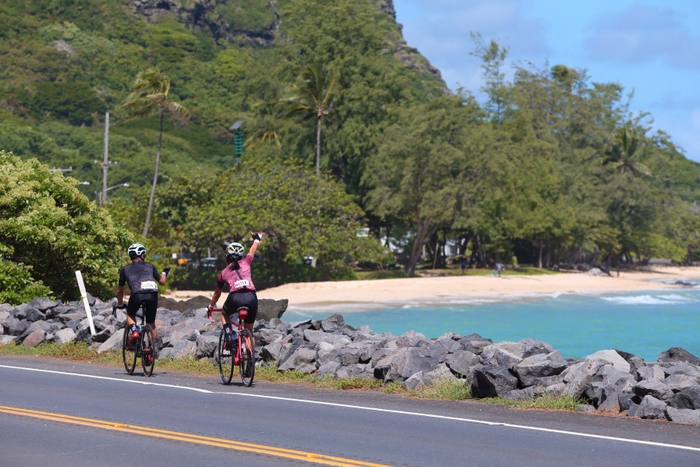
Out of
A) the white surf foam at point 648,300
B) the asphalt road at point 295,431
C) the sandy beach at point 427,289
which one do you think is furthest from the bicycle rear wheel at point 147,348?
the white surf foam at point 648,300

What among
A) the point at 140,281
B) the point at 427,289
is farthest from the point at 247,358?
the point at 427,289

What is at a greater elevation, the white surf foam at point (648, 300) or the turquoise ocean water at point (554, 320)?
the white surf foam at point (648, 300)

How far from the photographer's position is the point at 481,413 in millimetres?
11688

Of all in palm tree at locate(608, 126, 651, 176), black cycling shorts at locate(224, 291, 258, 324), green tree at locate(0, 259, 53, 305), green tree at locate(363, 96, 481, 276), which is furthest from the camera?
palm tree at locate(608, 126, 651, 176)

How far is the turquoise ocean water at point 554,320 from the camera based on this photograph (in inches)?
1463

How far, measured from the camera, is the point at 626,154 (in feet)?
287

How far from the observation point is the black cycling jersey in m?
14.4

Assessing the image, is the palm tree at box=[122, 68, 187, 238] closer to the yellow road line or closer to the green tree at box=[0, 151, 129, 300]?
the green tree at box=[0, 151, 129, 300]

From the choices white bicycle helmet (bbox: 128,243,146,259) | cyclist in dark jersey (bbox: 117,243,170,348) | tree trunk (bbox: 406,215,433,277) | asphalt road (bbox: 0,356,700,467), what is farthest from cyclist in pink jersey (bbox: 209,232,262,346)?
tree trunk (bbox: 406,215,433,277)

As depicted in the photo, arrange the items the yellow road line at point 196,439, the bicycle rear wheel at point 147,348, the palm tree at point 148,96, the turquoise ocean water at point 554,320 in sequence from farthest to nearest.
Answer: the palm tree at point 148,96 < the turquoise ocean water at point 554,320 < the bicycle rear wheel at point 147,348 < the yellow road line at point 196,439

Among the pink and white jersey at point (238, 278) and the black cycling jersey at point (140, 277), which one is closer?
the pink and white jersey at point (238, 278)

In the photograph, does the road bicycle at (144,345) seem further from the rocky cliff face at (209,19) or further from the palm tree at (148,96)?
the rocky cliff face at (209,19)

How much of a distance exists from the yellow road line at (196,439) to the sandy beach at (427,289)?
105 feet

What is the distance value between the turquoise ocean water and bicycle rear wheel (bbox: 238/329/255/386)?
769 inches
